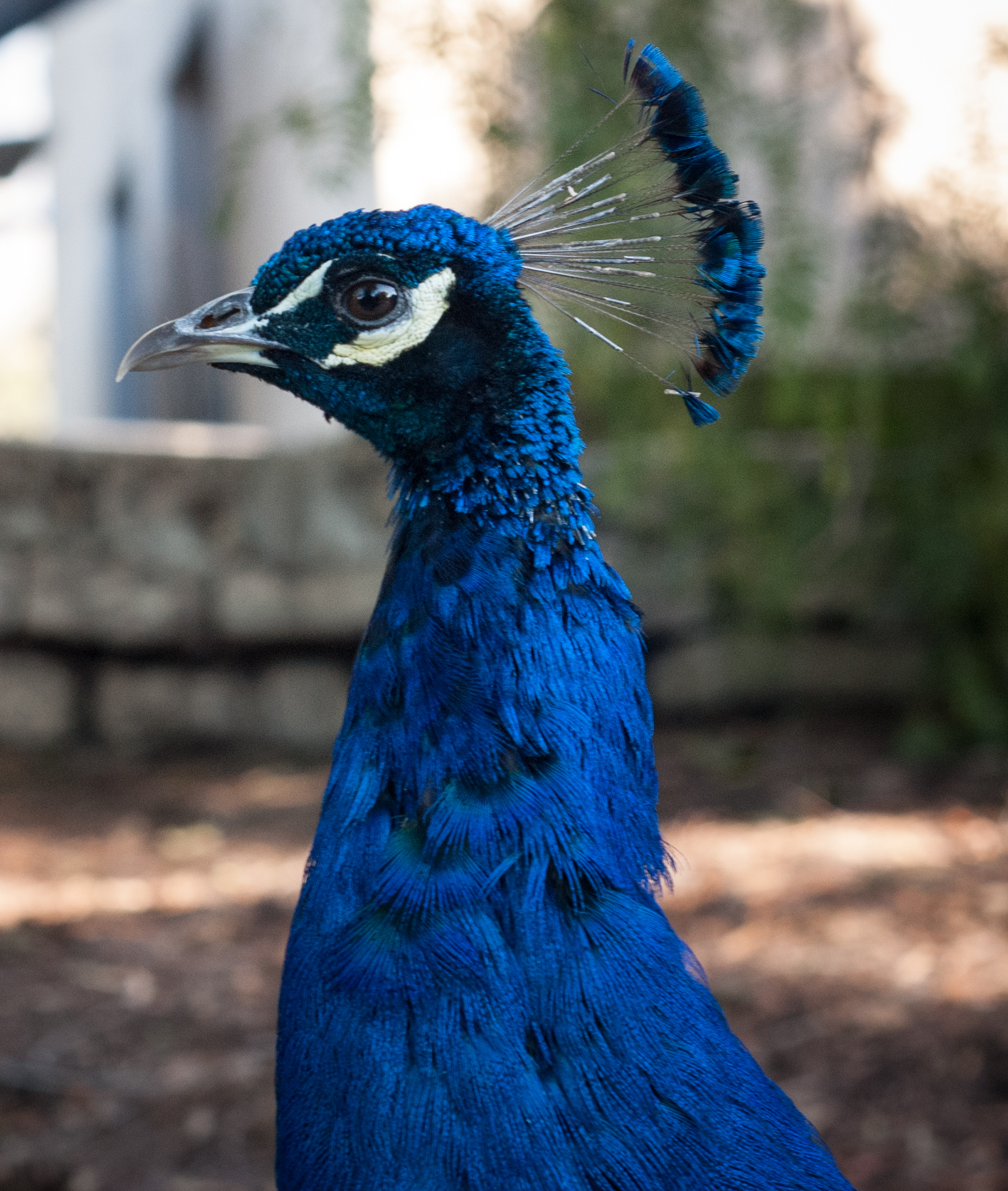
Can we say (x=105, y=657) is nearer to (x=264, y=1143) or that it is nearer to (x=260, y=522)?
(x=260, y=522)

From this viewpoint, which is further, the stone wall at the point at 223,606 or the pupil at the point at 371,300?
the stone wall at the point at 223,606

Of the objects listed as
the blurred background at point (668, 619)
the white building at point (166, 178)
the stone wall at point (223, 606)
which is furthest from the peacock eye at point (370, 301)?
the stone wall at point (223, 606)

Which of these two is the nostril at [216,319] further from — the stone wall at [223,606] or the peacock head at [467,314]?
the stone wall at [223,606]

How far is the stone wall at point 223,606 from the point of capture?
3.61 m

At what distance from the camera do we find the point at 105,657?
373 centimetres

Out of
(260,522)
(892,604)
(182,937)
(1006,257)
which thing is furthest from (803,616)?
(182,937)

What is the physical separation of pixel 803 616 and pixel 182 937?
6.84 feet

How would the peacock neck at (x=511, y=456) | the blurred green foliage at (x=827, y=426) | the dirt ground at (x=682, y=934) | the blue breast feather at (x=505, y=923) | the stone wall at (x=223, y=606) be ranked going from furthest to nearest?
the stone wall at (x=223, y=606) → the blurred green foliage at (x=827, y=426) → the dirt ground at (x=682, y=934) → the peacock neck at (x=511, y=456) → the blue breast feather at (x=505, y=923)

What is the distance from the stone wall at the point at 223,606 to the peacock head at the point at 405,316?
2645 mm

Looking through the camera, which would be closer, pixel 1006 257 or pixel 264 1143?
pixel 264 1143

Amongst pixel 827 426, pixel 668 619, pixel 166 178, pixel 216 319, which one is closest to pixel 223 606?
pixel 668 619

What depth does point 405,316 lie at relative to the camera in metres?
0.89

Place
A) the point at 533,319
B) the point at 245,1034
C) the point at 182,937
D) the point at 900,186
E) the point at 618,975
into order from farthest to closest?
the point at 900,186 → the point at 182,937 → the point at 245,1034 → the point at 533,319 → the point at 618,975

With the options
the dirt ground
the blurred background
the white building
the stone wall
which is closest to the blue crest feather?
the blurred background
